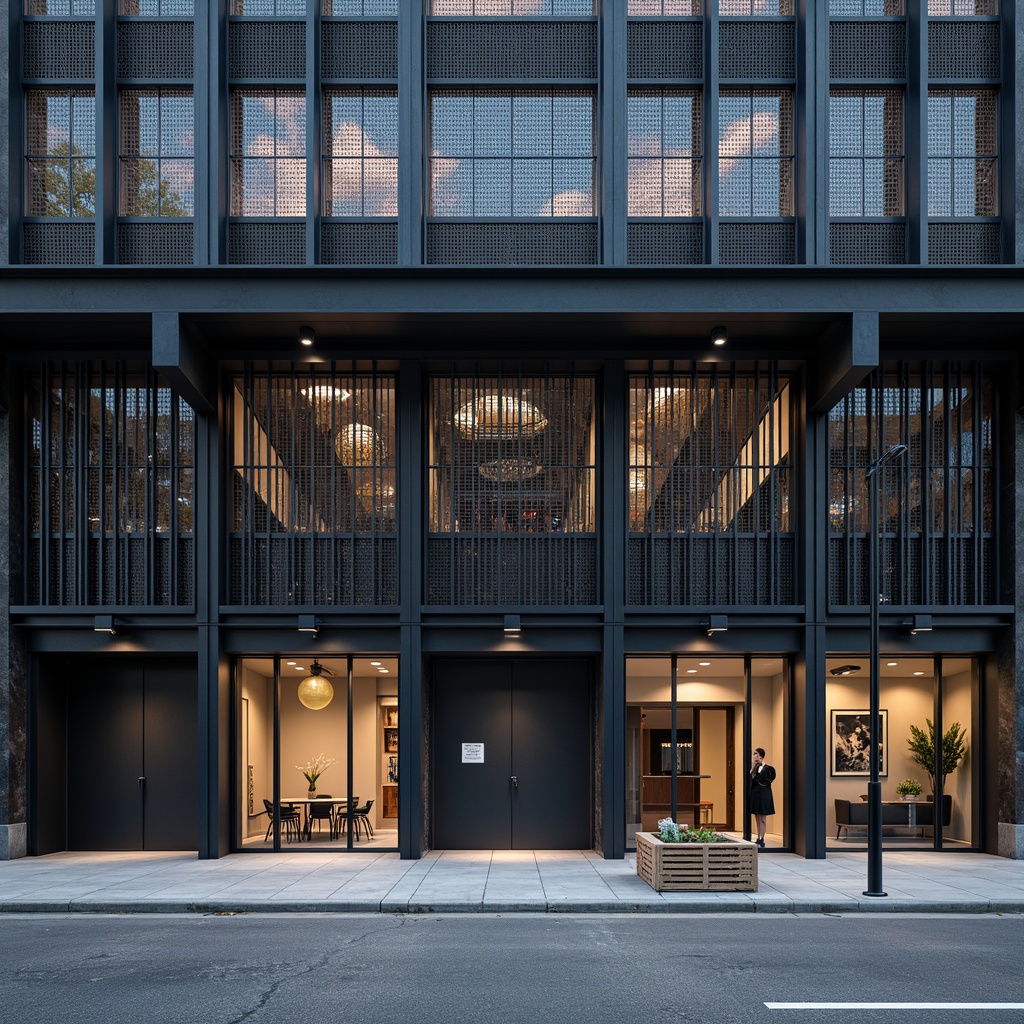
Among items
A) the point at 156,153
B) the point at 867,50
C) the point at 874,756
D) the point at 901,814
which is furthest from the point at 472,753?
the point at 867,50

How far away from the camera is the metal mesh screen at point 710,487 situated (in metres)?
17.8

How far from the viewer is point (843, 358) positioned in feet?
54.6

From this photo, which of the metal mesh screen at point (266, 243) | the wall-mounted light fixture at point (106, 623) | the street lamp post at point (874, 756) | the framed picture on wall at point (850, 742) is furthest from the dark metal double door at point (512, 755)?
the metal mesh screen at point (266, 243)

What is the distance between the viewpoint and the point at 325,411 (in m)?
18.1

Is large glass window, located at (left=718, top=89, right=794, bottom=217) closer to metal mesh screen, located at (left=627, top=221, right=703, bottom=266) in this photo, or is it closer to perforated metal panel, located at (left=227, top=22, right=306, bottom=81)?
metal mesh screen, located at (left=627, top=221, right=703, bottom=266)

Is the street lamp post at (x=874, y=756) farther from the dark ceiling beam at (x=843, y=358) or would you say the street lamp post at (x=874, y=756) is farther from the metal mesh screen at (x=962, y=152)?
the metal mesh screen at (x=962, y=152)

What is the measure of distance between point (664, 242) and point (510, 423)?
4.11 m

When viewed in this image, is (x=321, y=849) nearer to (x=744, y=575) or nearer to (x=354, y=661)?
(x=354, y=661)

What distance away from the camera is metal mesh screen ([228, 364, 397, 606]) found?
1781cm

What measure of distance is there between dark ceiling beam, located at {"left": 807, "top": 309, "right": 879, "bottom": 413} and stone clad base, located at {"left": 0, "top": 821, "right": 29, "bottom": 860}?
1539 centimetres

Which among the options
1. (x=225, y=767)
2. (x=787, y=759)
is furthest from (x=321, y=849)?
(x=787, y=759)

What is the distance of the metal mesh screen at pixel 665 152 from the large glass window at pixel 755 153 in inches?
17.8

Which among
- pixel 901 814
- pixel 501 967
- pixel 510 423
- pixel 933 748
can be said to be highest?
pixel 510 423

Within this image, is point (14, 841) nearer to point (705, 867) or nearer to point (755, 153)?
point (705, 867)
